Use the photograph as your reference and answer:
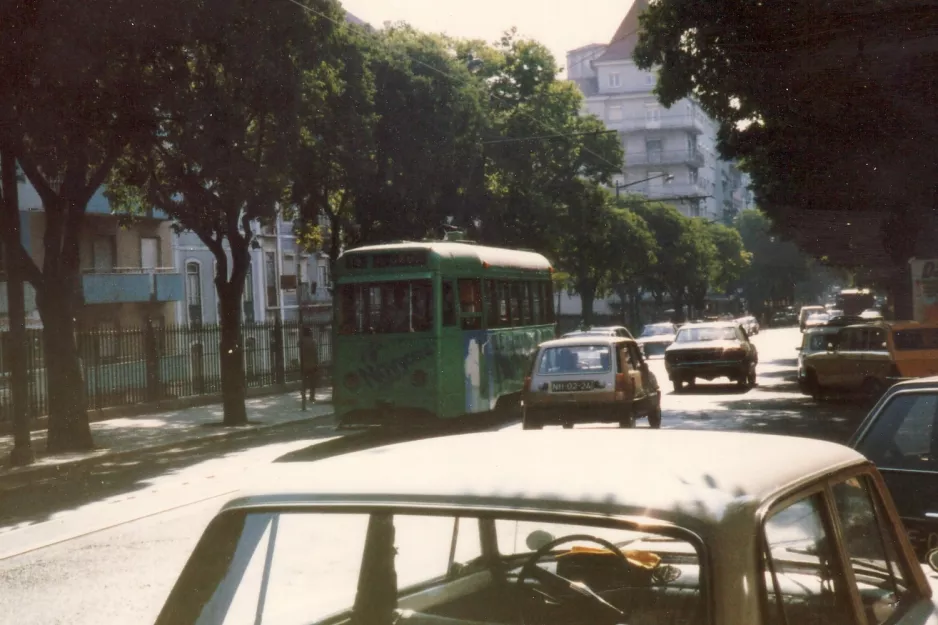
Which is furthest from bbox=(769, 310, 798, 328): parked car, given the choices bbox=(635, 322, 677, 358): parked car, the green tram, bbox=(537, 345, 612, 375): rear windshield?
bbox=(537, 345, 612, 375): rear windshield

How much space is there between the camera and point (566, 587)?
2.59 meters

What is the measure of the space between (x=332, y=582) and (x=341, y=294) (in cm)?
1813

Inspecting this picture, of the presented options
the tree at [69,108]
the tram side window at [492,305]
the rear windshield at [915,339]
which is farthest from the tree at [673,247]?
the tree at [69,108]

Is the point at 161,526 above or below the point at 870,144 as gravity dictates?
below

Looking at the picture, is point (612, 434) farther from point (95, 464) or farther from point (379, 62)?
point (379, 62)

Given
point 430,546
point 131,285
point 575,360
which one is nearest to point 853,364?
point 575,360

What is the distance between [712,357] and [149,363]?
528 inches

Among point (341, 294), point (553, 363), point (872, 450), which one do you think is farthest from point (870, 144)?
point (872, 450)

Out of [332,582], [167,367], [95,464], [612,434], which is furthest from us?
[167,367]

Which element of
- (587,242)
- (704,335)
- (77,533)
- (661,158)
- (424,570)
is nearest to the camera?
(424,570)

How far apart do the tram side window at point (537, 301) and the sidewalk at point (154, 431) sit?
5422 mm

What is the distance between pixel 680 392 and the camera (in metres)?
30.3

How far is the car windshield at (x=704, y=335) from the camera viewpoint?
102 feet

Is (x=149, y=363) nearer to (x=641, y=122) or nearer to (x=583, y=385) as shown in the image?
(x=583, y=385)
